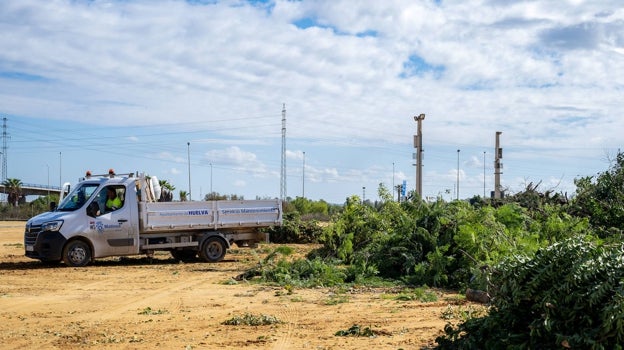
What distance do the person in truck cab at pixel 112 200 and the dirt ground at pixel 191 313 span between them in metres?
2.52

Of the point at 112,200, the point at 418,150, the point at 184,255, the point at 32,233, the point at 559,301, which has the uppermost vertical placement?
the point at 418,150

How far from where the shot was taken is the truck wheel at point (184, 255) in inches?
909

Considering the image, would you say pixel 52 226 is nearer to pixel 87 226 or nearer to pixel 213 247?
pixel 87 226

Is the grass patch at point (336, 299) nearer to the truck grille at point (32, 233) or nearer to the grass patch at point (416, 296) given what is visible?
the grass patch at point (416, 296)

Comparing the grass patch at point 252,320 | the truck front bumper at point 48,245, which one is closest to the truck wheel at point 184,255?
the truck front bumper at point 48,245

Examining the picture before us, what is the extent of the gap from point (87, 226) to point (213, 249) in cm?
397

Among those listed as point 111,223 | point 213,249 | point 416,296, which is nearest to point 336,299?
point 416,296

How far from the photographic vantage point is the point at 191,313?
12.1 meters

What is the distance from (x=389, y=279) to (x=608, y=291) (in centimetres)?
976

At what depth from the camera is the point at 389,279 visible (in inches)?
647

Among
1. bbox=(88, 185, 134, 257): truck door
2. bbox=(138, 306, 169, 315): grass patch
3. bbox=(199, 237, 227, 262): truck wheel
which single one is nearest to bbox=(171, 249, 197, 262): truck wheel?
bbox=(199, 237, 227, 262): truck wheel

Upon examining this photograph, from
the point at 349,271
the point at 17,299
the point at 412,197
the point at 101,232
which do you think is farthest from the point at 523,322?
the point at 101,232

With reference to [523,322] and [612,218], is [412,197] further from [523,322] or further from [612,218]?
[523,322]

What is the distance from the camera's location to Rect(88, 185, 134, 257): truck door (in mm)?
20516
